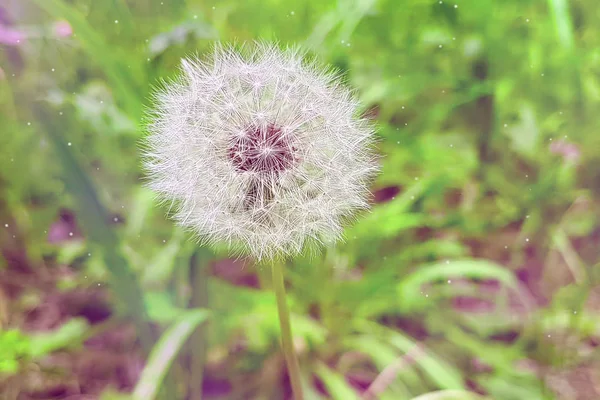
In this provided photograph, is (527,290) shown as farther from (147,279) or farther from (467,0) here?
(147,279)

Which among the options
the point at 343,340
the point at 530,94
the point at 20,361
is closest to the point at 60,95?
the point at 20,361

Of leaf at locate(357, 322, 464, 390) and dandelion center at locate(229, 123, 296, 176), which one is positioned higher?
dandelion center at locate(229, 123, 296, 176)

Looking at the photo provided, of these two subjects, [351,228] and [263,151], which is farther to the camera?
[351,228]

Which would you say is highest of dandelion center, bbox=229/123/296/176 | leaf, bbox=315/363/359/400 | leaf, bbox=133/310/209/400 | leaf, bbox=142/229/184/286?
leaf, bbox=142/229/184/286

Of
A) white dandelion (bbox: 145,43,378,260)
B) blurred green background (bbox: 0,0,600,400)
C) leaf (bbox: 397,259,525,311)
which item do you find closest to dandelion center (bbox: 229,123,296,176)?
white dandelion (bbox: 145,43,378,260)

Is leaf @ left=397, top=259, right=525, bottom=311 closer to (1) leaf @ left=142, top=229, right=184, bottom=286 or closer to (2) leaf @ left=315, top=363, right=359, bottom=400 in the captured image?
(2) leaf @ left=315, top=363, right=359, bottom=400

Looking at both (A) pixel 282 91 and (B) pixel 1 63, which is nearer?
(A) pixel 282 91

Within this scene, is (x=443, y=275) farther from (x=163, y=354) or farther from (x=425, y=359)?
(x=163, y=354)

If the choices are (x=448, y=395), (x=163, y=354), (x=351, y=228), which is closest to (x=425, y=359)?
(x=448, y=395)
